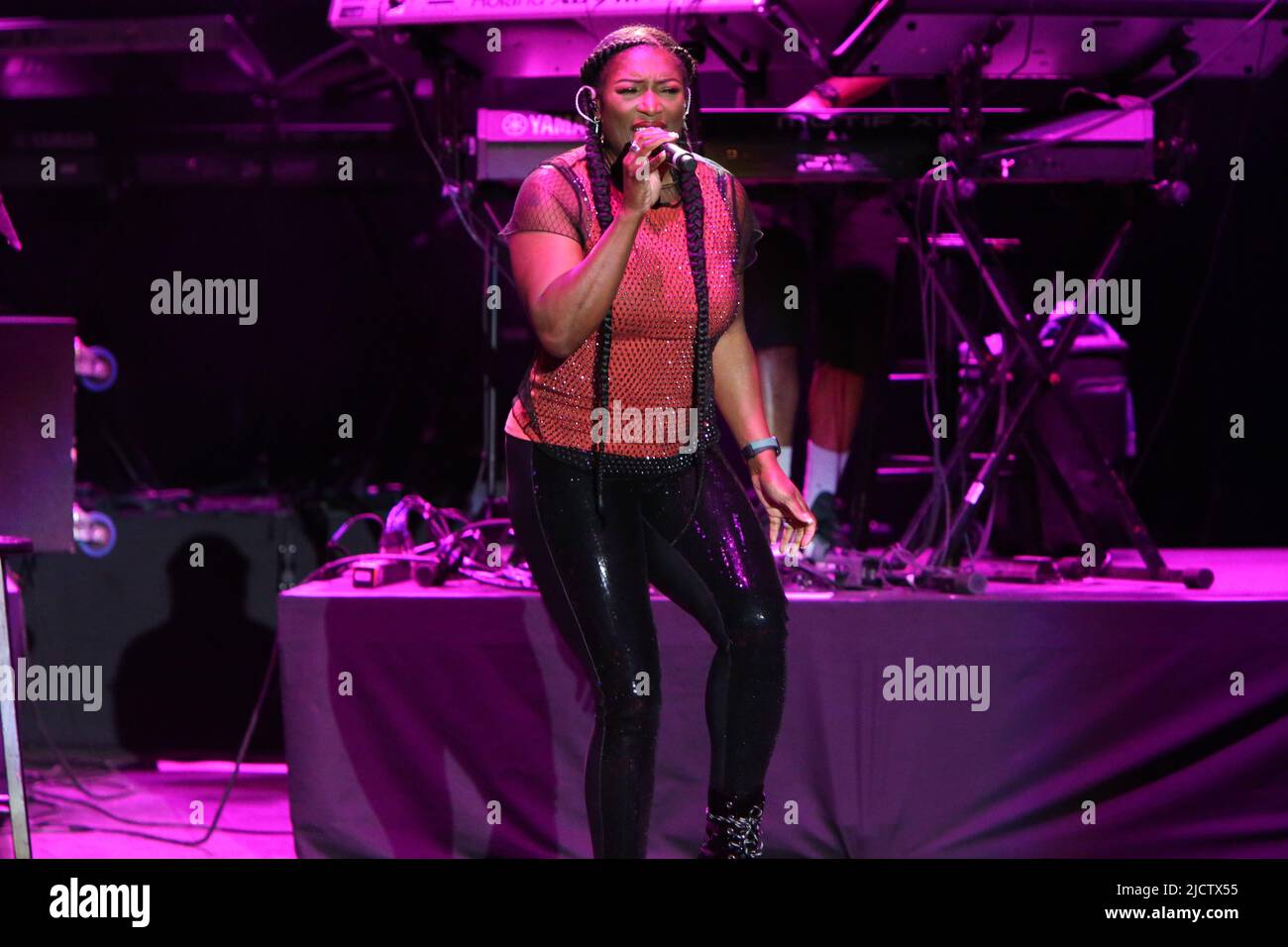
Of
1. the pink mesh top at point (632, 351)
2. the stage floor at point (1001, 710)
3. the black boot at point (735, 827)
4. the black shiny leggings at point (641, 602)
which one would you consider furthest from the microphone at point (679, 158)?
the stage floor at point (1001, 710)

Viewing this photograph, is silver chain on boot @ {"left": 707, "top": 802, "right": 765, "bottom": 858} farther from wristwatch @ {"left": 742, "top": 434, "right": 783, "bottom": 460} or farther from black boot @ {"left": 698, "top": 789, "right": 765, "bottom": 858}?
wristwatch @ {"left": 742, "top": 434, "right": 783, "bottom": 460}

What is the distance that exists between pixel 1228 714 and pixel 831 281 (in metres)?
1.82

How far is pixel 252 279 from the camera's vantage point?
264 inches

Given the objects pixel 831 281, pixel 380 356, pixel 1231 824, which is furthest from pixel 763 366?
pixel 380 356

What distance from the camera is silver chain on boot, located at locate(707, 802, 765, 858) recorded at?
8.29 feet

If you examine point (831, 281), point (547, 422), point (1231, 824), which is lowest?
point (1231, 824)

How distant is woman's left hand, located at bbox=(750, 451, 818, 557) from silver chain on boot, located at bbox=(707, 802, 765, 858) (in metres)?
0.51

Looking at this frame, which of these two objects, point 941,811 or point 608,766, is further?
point 941,811

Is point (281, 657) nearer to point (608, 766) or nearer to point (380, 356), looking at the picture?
point (608, 766)

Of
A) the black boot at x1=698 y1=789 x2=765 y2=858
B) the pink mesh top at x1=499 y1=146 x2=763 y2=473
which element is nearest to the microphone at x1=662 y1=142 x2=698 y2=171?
the pink mesh top at x1=499 y1=146 x2=763 y2=473

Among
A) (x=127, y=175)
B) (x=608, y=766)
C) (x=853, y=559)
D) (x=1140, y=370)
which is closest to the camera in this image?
(x=608, y=766)

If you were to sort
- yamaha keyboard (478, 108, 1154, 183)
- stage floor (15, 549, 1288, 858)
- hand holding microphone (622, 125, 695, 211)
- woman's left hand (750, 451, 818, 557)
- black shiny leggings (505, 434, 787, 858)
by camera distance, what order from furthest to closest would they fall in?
yamaha keyboard (478, 108, 1154, 183)
stage floor (15, 549, 1288, 858)
woman's left hand (750, 451, 818, 557)
black shiny leggings (505, 434, 787, 858)
hand holding microphone (622, 125, 695, 211)

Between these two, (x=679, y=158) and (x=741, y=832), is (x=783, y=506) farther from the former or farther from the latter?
(x=679, y=158)

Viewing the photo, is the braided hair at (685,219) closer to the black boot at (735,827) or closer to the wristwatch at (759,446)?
the wristwatch at (759,446)
